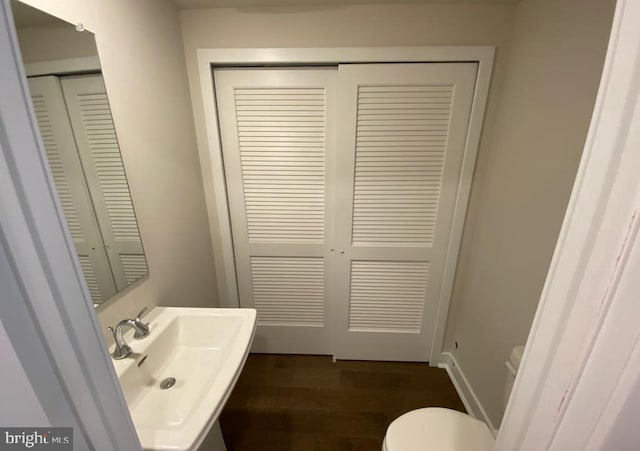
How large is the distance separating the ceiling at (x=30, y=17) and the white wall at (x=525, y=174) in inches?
64.9

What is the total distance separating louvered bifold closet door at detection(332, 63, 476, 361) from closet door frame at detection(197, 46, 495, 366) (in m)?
0.03

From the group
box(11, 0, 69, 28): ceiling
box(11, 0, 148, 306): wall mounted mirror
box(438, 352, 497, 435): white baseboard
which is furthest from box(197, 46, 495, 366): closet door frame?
box(11, 0, 69, 28): ceiling

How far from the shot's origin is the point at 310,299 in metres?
1.77

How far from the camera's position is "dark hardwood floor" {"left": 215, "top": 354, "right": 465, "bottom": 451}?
1.36 metres

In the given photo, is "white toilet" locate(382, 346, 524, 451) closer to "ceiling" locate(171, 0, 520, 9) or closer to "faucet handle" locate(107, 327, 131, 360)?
"faucet handle" locate(107, 327, 131, 360)

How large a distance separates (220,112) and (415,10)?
1.11 metres

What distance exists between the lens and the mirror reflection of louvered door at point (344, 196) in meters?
1.34

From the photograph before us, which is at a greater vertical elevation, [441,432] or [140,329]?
[140,329]

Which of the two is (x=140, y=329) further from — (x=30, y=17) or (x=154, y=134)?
(x=30, y=17)

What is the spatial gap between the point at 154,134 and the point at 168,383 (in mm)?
998

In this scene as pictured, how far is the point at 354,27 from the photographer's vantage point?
1.24m

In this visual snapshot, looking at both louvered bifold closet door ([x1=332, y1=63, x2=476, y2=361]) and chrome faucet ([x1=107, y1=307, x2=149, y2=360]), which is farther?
louvered bifold closet door ([x1=332, y1=63, x2=476, y2=361])

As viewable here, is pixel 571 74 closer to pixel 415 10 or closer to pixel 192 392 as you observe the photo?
pixel 415 10

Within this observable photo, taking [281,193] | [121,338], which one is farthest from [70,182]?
[281,193]
